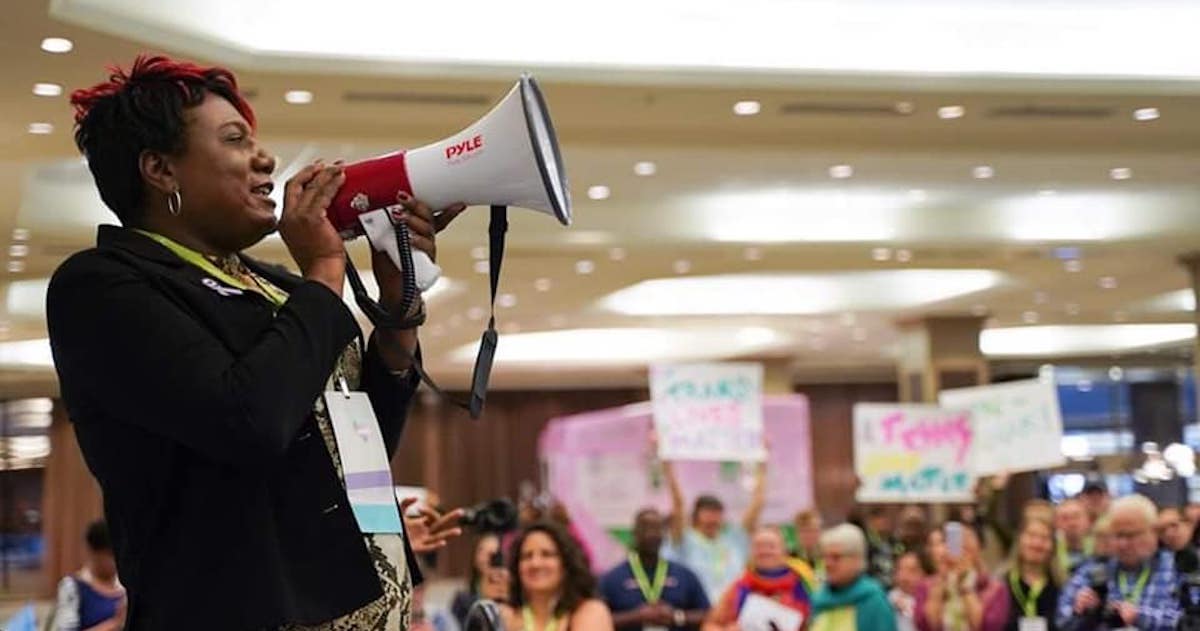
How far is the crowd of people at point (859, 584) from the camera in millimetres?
5285

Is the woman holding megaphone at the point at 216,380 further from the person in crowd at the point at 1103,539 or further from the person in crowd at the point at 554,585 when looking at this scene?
the person in crowd at the point at 1103,539

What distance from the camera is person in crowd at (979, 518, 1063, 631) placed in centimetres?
757

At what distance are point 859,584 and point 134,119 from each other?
5963 mm

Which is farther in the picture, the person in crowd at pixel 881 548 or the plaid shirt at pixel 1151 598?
the person in crowd at pixel 881 548

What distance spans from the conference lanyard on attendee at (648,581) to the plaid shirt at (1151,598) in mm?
1803

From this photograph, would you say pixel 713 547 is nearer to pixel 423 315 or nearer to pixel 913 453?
pixel 913 453

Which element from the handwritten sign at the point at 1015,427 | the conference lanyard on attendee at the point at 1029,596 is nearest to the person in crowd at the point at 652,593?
the conference lanyard on attendee at the point at 1029,596

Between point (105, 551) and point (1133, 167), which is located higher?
point (1133, 167)

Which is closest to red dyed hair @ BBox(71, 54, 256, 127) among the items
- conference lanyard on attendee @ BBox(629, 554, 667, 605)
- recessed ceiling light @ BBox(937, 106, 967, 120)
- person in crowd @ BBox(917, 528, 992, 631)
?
conference lanyard on attendee @ BBox(629, 554, 667, 605)

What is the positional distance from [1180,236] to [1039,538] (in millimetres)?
5738

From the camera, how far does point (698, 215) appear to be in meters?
11.5

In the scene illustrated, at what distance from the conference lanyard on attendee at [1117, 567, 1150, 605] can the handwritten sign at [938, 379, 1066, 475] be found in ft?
9.74

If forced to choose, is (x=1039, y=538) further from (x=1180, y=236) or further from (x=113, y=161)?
(x=113, y=161)

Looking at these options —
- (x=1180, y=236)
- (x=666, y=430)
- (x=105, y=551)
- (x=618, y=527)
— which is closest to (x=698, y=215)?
(x=666, y=430)
